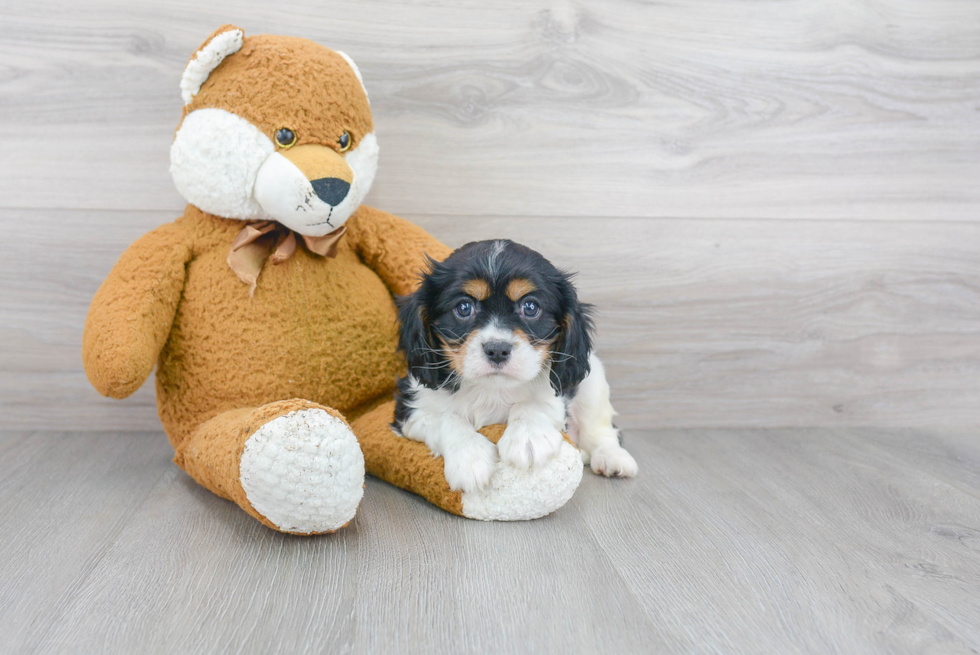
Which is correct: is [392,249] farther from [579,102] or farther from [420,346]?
[579,102]

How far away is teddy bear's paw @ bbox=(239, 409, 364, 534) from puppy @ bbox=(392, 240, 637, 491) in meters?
0.25

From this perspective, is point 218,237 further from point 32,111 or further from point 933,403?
point 933,403

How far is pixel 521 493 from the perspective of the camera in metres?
1.36

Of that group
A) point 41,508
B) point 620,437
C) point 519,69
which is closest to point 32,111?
point 41,508

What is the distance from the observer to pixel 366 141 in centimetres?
160

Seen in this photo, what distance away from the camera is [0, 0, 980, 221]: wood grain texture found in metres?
1.82

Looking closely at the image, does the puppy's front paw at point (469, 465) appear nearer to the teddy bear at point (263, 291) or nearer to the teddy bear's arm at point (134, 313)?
the teddy bear at point (263, 291)

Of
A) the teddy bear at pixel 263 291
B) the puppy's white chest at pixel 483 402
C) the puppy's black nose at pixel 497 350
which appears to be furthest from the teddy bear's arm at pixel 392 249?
the puppy's black nose at pixel 497 350

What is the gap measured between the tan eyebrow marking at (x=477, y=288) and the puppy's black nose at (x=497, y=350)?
0.37 feet

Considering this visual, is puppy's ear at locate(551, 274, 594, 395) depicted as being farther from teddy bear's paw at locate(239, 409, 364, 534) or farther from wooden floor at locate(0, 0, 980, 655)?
teddy bear's paw at locate(239, 409, 364, 534)

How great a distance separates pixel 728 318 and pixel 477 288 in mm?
1061

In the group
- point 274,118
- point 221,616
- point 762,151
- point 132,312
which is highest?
point 274,118

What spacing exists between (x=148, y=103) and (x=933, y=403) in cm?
248

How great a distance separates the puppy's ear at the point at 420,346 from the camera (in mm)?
1423
